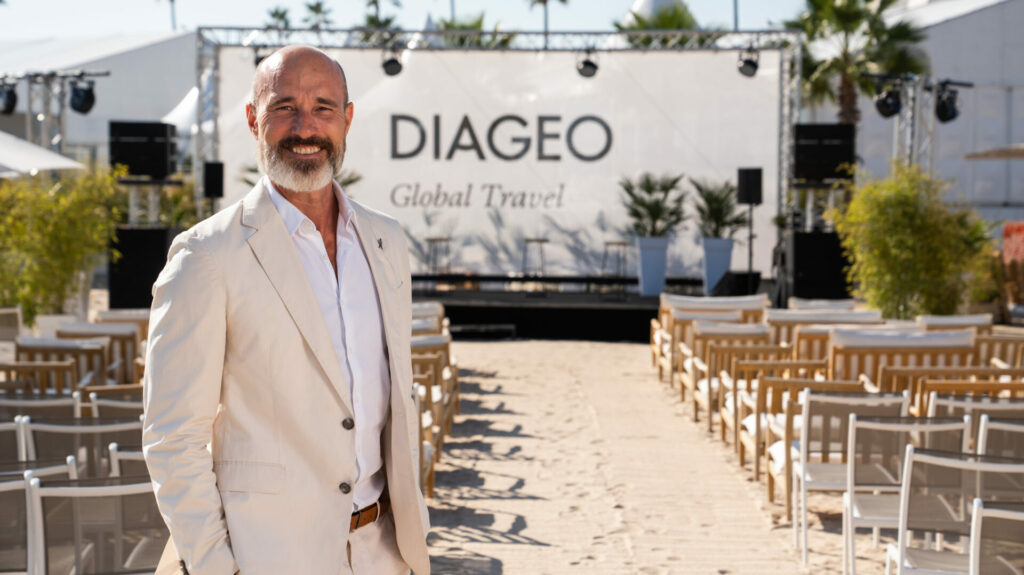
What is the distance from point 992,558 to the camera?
8.23 ft

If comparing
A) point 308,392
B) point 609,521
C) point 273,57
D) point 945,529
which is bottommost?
point 609,521

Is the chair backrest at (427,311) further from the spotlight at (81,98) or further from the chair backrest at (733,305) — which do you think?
the spotlight at (81,98)

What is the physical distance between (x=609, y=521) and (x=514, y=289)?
11.5 meters

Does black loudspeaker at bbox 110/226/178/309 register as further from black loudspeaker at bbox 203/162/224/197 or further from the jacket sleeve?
the jacket sleeve

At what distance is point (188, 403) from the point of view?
5.05 ft

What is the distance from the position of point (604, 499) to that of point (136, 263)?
8.62 meters

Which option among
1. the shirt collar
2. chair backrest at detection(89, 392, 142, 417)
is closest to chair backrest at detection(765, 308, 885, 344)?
chair backrest at detection(89, 392, 142, 417)

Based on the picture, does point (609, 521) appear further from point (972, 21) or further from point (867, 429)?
point (972, 21)

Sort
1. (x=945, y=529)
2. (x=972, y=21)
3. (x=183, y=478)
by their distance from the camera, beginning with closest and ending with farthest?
(x=183, y=478)
(x=945, y=529)
(x=972, y=21)

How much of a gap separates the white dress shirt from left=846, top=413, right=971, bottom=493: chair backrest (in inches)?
88.0

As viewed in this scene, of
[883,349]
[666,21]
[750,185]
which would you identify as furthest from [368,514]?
[666,21]

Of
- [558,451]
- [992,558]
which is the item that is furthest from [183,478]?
[558,451]

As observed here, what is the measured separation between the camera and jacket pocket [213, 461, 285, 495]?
159 centimetres

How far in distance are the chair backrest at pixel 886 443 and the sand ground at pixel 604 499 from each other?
16.6 inches
